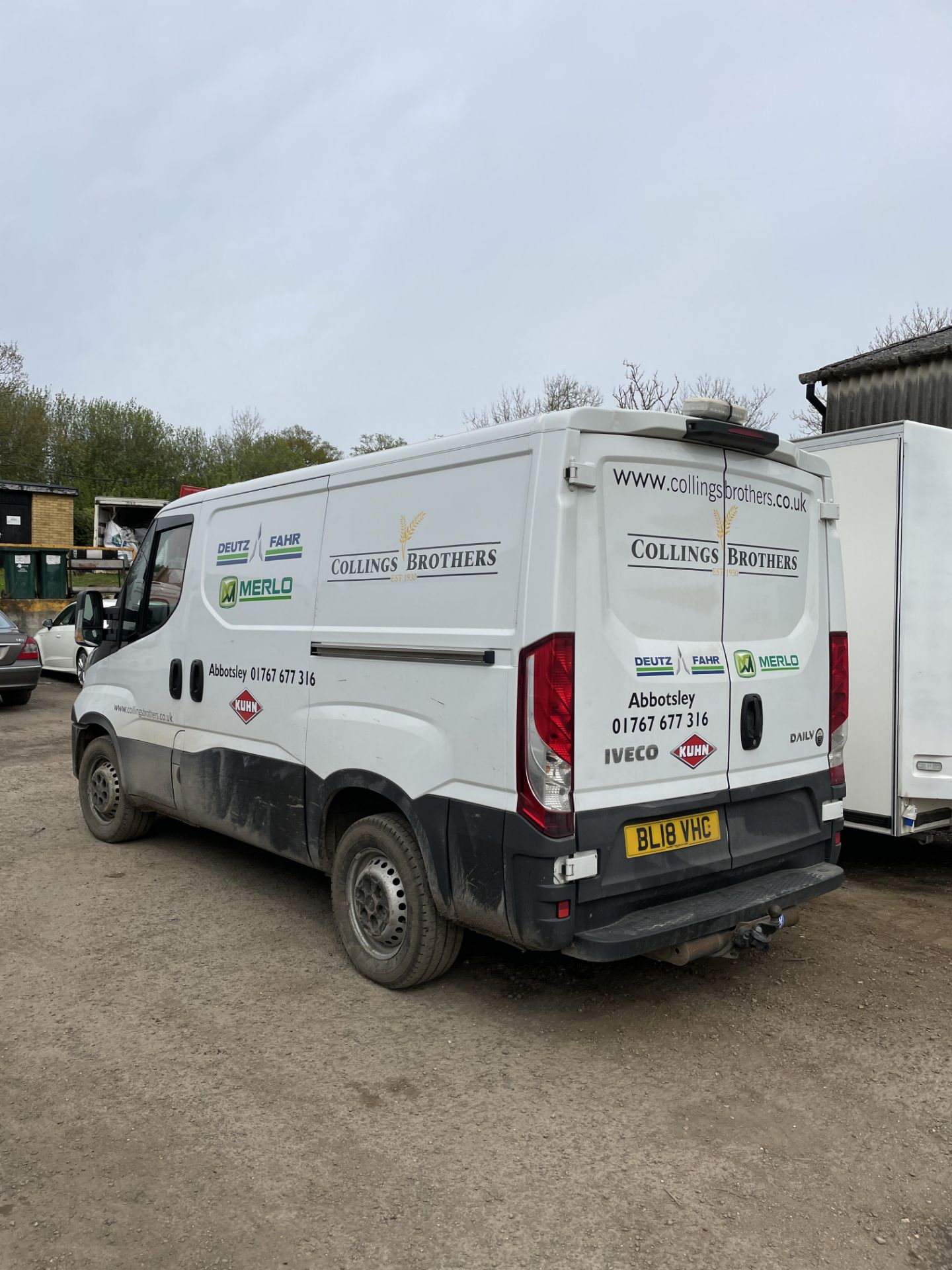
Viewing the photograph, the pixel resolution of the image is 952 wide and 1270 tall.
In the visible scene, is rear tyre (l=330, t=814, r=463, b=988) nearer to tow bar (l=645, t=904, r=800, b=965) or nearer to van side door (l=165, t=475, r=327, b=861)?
van side door (l=165, t=475, r=327, b=861)

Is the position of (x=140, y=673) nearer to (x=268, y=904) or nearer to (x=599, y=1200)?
(x=268, y=904)

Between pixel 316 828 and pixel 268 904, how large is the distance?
1210mm

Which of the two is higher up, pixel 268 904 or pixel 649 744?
pixel 649 744

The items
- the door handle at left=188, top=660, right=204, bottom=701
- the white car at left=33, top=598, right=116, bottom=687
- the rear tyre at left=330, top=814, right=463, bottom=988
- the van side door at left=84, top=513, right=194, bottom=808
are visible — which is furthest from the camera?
the white car at left=33, top=598, right=116, bottom=687

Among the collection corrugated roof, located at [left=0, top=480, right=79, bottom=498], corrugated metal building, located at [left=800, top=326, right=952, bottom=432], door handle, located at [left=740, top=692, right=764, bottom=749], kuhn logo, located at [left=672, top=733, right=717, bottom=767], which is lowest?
kuhn logo, located at [left=672, top=733, right=717, bottom=767]

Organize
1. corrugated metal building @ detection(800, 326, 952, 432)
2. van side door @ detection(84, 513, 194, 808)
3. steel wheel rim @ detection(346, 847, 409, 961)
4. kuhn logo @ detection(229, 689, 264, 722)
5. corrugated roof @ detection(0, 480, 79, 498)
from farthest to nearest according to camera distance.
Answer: corrugated roof @ detection(0, 480, 79, 498)
corrugated metal building @ detection(800, 326, 952, 432)
van side door @ detection(84, 513, 194, 808)
kuhn logo @ detection(229, 689, 264, 722)
steel wheel rim @ detection(346, 847, 409, 961)

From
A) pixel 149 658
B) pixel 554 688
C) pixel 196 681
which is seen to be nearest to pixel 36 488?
pixel 149 658

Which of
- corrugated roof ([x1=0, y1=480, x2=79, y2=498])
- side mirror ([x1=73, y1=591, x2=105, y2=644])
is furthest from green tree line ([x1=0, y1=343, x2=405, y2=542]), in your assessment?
side mirror ([x1=73, y1=591, x2=105, y2=644])

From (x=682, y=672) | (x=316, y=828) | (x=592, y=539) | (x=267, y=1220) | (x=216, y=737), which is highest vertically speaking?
(x=592, y=539)

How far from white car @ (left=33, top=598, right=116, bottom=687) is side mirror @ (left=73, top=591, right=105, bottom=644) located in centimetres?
1055

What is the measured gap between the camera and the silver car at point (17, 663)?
1377 cm

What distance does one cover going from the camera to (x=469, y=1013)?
423 centimetres

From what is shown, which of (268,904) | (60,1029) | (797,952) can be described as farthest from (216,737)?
(797,952)

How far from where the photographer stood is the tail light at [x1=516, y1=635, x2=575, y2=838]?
3.58m
